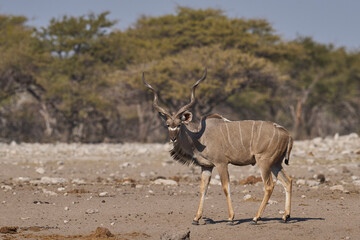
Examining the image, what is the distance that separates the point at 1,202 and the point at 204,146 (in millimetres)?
3799

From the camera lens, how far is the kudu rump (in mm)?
8953

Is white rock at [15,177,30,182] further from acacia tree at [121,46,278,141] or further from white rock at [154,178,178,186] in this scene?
acacia tree at [121,46,278,141]

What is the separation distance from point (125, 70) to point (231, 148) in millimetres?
31341

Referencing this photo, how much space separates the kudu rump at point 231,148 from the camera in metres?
8.95

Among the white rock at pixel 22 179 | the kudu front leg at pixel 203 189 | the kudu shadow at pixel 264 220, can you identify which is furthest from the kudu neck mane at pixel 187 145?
Answer: the white rock at pixel 22 179

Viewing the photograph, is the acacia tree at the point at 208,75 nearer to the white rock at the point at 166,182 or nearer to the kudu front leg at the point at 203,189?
the white rock at the point at 166,182

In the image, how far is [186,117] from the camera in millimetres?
9016

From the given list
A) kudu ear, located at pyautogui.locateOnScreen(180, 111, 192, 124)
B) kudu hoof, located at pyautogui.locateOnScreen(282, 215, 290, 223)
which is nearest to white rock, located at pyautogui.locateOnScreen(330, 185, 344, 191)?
kudu hoof, located at pyautogui.locateOnScreen(282, 215, 290, 223)

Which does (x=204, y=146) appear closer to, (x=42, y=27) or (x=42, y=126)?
(x=42, y=27)

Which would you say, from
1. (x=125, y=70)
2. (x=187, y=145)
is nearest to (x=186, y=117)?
(x=187, y=145)

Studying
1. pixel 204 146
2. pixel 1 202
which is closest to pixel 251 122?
pixel 204 146

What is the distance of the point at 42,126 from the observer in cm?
4094

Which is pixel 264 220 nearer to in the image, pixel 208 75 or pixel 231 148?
pixel 231 148

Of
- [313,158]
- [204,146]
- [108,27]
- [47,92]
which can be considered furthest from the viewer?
[108,27]
